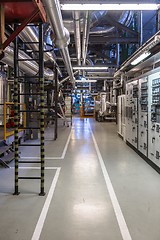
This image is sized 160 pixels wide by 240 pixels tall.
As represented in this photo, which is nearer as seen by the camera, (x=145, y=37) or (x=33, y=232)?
(x=33, y=232)

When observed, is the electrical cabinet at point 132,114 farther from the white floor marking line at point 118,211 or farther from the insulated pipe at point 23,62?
the insulated pipe at point 23,62

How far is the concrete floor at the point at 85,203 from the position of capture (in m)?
2.81

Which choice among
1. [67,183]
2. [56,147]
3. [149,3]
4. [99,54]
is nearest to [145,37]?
[99,54]

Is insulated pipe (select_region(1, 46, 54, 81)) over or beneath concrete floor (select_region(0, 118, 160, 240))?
over

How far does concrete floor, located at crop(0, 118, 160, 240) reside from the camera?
9.22 ft

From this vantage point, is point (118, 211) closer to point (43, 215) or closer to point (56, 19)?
point (43, 215)

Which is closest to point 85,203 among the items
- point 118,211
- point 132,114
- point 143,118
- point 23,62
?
point 118,211

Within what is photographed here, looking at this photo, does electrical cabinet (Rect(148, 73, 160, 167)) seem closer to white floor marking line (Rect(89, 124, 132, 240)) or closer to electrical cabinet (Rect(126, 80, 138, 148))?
white floor marking line (Rect(89, 124, 132, 240))

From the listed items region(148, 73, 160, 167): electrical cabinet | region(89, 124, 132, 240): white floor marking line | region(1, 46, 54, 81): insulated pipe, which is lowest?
region(89, 124, 132, 240): white floor marking line

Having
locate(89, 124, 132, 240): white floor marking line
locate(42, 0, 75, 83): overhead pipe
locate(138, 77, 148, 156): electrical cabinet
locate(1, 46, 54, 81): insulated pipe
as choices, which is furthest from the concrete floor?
locate(42, 0, 75, 83): overhead pipe

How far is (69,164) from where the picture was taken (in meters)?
6.05

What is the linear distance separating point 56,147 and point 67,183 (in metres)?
3.81

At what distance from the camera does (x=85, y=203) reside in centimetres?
366

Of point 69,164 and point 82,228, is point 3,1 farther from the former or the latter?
point 69,164
